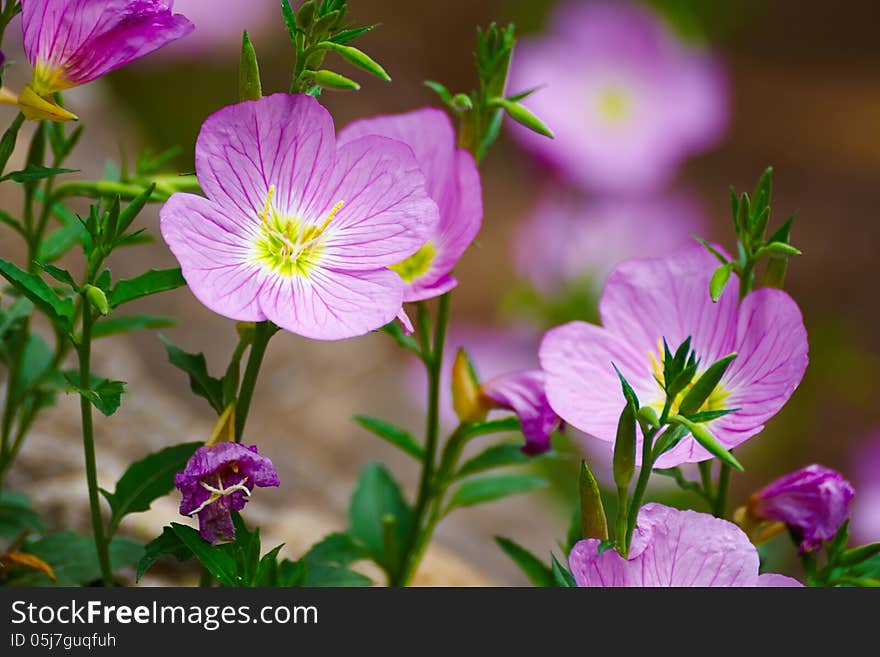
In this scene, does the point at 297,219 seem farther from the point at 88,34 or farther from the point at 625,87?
the point at 625,87

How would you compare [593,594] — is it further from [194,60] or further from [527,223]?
[194,60]

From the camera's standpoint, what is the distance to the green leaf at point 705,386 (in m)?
0.51

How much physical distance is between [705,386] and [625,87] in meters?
1.78

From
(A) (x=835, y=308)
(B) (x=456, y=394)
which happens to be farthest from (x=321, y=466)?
(A) (x=835, y=308)

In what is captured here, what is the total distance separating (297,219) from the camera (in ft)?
2.00

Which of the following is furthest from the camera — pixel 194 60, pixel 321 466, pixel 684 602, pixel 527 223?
pixel 194 60

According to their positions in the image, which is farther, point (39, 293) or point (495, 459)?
point (495, 459)

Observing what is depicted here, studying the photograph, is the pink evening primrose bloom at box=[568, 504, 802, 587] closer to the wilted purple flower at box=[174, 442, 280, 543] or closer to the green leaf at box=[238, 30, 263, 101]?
the wilted purple flower at box=[174, 442, 280, 543]

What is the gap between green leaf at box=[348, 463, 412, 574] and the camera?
826mm

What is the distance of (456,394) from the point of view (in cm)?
71

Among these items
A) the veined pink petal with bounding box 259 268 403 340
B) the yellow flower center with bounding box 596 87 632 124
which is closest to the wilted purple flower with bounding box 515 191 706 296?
the yellow flower center with bounding box 596 87 632 124

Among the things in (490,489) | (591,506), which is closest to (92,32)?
(591,506)

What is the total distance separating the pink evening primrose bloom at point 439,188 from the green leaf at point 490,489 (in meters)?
0.23

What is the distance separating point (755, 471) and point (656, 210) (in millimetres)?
528
